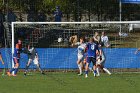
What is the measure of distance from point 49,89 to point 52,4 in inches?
1250

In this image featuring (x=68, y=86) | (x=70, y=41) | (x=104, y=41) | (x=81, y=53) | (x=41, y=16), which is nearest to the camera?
(x=68, y=86)

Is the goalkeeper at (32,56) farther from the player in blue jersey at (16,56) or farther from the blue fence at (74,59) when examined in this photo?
the blue fence at (74,59)

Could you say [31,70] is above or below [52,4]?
below

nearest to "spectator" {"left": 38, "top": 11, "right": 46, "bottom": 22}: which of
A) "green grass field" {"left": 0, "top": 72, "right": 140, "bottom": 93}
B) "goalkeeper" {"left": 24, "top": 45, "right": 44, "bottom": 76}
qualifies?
"goalkeeper" {"left": 24, "top": 45, "right": 44, "bottom": 76}

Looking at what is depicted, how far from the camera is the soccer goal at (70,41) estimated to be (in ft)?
106

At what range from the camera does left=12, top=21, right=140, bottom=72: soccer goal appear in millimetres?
32219

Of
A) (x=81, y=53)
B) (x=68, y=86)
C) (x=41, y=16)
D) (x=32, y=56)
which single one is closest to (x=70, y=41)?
(x=81, y=53)

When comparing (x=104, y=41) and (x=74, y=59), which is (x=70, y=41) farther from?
(x=104, y=41)

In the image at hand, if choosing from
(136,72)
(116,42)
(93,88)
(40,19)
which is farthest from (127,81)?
(40,19)

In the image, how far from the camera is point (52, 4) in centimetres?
5247

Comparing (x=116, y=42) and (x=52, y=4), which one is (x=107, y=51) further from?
(x=52, y=4)

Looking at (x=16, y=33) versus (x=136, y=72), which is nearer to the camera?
(x=136, y=72)

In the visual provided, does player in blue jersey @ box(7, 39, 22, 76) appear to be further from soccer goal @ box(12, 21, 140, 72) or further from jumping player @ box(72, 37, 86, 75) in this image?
jumping player @ box(72, 37, 86, 75)

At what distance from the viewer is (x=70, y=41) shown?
3288 cm
